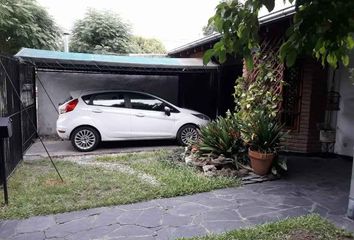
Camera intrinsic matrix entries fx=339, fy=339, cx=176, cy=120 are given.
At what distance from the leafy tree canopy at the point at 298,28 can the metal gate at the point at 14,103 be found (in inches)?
149

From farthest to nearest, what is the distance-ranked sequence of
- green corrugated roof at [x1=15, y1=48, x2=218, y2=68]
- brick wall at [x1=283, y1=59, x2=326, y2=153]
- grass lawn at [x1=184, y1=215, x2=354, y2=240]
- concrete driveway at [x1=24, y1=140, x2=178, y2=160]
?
green corrugated roof at [x1=15, y1=48, x2=218, y2=68] < concrete driveway at [x1=24, y1=140, x2=178, y2=160] < brick wall at [x1=283, y1=59, x2=326, y2=153] < grass lawn at [x1=184, y1=215, x2=354, y2=240]

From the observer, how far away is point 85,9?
19.5 m

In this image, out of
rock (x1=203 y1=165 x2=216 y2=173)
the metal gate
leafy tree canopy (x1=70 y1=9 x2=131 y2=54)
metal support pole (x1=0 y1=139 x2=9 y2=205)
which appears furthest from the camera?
leafy tree canopy (x1=70 y1=9 x2=131 y2=54)

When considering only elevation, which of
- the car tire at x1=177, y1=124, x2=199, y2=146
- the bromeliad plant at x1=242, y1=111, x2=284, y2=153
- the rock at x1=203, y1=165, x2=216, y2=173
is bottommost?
the rock at x1=203, y1=165, x2=216, y2=173

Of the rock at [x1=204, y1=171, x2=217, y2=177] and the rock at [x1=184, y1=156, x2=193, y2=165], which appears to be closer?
the rock at [x1=204, y1=171, x2=217, y2=177]

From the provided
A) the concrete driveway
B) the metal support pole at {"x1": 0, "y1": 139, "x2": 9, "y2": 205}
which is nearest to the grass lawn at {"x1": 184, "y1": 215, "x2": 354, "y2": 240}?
the metal support pole at {"x1": 0, "y1": 139, "x2": 9, "y2": 205}

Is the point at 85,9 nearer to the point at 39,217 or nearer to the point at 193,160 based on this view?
the point at 193,160

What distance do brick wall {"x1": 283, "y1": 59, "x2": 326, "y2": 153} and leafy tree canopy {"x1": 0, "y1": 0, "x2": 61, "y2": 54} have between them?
30.1 feet

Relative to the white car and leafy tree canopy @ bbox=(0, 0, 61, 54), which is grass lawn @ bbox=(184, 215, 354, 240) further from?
leafy tree canopy @ bbox=(0, 0, 61, 54)

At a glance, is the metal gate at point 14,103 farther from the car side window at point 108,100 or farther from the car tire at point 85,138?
the car side window at point 108,100

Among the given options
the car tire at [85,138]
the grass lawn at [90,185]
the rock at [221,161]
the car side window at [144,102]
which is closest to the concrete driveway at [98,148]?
the car tire at [85,138]

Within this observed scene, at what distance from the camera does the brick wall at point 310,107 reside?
7.61 metres

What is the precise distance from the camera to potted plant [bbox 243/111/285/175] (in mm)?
6070

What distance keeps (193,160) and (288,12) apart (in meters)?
3.32
